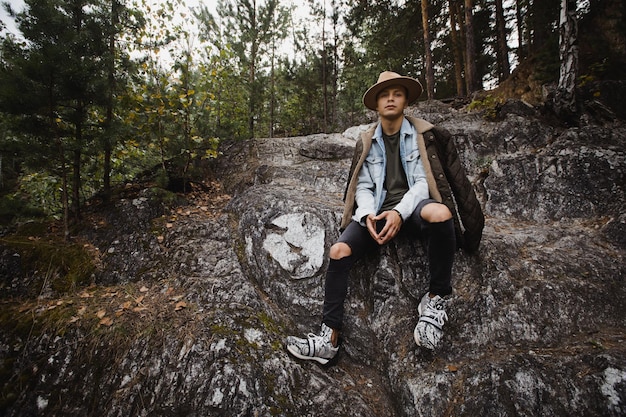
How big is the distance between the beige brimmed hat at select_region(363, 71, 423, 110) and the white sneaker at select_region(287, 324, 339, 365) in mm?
2384

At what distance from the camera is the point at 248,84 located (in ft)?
25.3

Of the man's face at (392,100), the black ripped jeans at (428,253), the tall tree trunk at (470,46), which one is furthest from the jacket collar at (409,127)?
the tall tree trunk at (470,46)

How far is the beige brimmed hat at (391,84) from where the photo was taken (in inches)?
110

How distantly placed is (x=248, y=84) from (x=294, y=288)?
254 inches

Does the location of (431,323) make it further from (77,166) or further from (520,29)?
(520,29)

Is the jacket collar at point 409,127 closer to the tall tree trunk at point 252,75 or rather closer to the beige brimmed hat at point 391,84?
the beige brimmed hat at point 391,84

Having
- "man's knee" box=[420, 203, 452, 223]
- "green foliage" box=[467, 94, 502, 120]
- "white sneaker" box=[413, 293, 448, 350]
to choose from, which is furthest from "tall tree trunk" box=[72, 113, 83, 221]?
"green foliage" box=[467, 94, 502, 120]

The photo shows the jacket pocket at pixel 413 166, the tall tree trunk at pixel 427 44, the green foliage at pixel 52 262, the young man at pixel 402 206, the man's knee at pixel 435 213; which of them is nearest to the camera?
the man's knee at pixel 435 213

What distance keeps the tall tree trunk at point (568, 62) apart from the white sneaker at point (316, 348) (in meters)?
5.79

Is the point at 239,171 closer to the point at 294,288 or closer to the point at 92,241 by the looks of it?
the point at 92,241

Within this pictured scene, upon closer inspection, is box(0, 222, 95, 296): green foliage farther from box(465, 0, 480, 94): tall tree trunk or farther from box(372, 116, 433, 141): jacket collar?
box(465, 0, 480, 94): tall tree trunk

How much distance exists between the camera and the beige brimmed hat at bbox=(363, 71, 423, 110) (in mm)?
2789

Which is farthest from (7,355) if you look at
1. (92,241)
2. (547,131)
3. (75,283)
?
(547,131)

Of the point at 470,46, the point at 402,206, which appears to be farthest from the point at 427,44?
the point at 402,206
